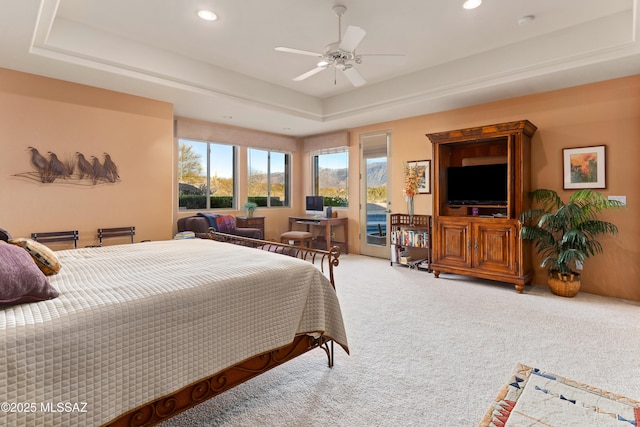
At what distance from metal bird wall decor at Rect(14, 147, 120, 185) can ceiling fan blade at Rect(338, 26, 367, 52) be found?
134 inches

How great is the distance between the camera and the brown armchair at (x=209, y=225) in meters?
5.46

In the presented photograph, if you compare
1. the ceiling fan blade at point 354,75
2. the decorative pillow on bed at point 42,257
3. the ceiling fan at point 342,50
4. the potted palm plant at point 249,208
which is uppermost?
the ceiling fan at point 342,50

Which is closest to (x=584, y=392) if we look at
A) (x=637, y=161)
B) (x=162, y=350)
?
(x=162, y=350)

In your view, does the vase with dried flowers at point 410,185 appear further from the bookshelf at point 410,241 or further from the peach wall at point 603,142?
the peach wall at point 603,142

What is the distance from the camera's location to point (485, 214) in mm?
4953

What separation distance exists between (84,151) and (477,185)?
5347 mm

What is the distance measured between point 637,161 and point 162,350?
5.15 metres

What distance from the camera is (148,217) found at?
4.68 meters

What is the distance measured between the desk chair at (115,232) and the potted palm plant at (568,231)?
5.18m

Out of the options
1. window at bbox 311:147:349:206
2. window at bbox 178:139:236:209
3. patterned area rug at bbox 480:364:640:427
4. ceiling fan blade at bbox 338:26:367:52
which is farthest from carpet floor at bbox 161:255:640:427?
window at bbox 178:139:236:209

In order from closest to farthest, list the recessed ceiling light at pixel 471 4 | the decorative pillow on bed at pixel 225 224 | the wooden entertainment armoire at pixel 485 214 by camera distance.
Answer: the recessed ceiling light at pixel 471 4, the wooden entertainment armoire at pixel 485 214, the decorative pillow on bed at pixel 225 224

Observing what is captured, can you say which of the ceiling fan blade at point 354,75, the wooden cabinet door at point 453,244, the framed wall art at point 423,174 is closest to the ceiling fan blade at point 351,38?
the ceiling fan blade at point 354,75

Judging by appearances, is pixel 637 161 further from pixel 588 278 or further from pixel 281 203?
pixel 281 203

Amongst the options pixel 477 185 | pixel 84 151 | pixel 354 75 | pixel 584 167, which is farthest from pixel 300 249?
pixel 584 167
